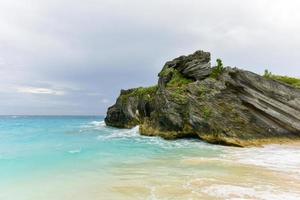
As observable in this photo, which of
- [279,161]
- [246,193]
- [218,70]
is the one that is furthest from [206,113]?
[246,193]

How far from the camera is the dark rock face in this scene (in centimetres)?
2687

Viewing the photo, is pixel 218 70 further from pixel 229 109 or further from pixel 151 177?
pixel 151 177

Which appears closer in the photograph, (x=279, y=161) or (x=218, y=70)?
(x=279, y=161)

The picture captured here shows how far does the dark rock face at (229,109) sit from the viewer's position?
1058 inches

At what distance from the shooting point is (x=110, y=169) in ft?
52.9

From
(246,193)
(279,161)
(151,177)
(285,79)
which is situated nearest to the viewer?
(246,193)

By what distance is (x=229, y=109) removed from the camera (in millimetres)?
28422

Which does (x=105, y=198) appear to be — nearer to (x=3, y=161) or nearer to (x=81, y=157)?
(x=81, y=157)

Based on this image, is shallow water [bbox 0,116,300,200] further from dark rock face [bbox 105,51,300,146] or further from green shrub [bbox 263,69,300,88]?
green shrub [bbox 263,69,300,88]

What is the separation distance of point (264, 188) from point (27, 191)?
9094mm

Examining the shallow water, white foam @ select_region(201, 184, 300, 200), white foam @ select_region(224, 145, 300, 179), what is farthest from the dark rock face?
white foam @ select_region(201, 184, 300, 200)

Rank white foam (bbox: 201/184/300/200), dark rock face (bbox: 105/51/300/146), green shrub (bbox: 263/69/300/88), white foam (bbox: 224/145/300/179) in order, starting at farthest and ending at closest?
1. green shrub (bbox: 263/69/300/88)
2. dark rock face (bbox: 105/51/300/146)
3. white foam (bbox: 224/145/300/179)
4. white foam (bbox: 201/184/300/200)

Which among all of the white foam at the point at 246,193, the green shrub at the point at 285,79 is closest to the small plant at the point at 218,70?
the green shrub at the point at 285,79

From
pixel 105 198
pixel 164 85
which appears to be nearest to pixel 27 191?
pixel 105 198
